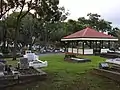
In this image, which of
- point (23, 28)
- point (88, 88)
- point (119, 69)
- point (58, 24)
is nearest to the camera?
point (88, 88)

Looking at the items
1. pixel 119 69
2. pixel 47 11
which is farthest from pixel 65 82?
pixel 47 11

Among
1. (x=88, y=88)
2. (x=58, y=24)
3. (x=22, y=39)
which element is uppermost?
(x=58, y=24)

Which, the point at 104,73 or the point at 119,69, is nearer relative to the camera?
the point at 104,73

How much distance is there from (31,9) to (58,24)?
32.5 m

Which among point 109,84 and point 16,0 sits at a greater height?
point 16,0

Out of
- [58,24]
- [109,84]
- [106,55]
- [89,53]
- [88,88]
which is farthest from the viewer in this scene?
[58,24]

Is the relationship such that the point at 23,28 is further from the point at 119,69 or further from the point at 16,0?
the point at 119,69

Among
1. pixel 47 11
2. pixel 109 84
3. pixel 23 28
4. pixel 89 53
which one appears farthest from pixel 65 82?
pixel 23 28

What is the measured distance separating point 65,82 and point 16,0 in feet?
37.1

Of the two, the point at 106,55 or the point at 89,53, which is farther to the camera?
the point at 89,53

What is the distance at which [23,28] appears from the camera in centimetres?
5016

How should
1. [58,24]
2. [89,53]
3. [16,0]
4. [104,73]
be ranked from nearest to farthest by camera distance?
[104,73], [16,0], [89,53], [58,24]

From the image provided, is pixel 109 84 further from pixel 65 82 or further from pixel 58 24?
pixel 58 24

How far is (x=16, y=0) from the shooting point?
20.0m
